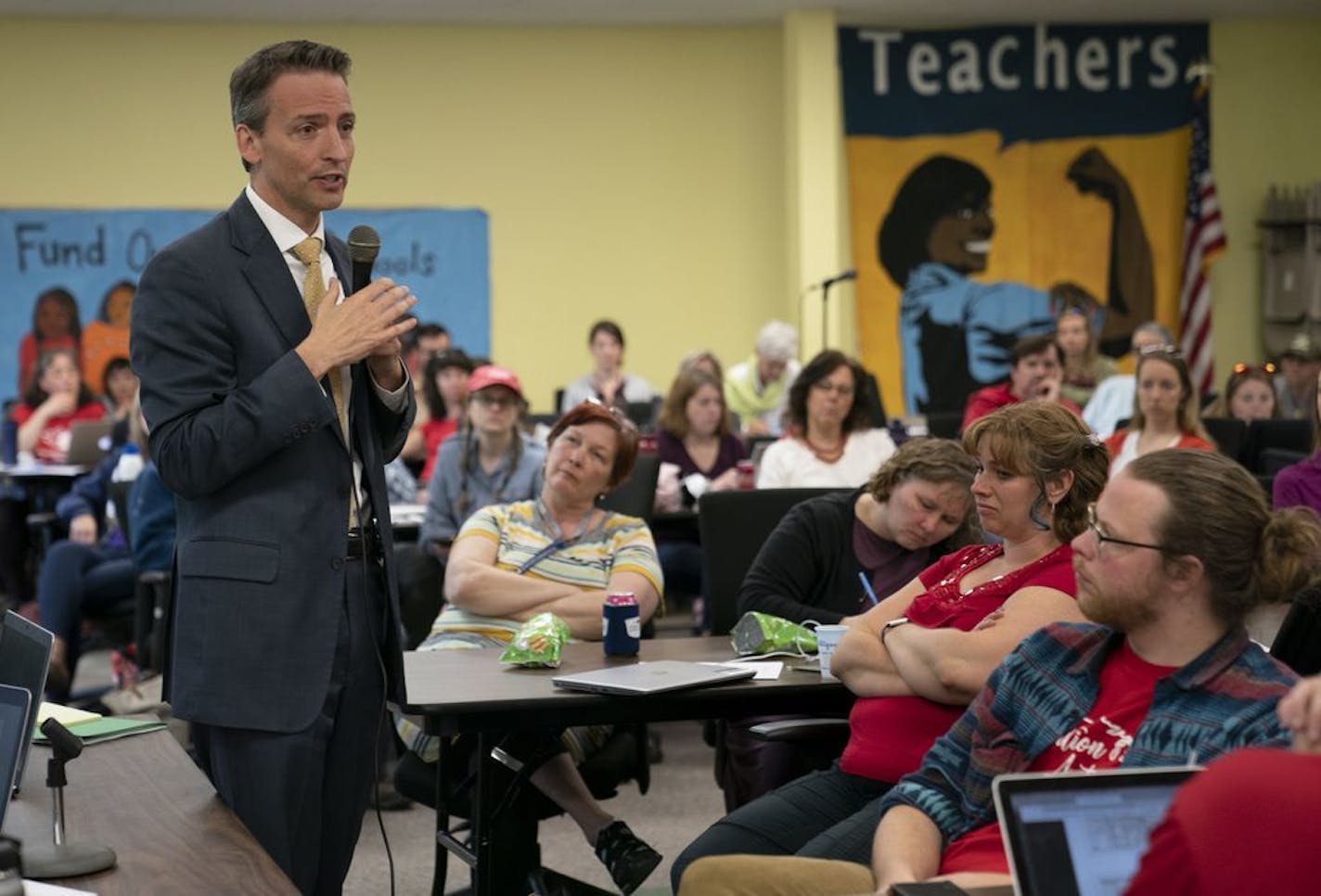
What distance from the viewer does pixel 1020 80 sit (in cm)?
1052

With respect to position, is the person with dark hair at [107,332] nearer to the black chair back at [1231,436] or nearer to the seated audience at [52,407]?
the seated audience at [52,407]

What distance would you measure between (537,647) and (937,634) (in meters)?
0.80

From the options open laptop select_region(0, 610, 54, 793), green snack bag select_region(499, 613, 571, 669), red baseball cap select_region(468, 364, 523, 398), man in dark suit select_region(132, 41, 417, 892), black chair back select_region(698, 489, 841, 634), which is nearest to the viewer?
open laptop select_region(0, 610, 54, 793)

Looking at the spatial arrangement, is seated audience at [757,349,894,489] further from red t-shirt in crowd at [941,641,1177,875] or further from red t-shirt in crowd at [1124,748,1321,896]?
red t-shirt in crowd at [1124,748,1321,896]

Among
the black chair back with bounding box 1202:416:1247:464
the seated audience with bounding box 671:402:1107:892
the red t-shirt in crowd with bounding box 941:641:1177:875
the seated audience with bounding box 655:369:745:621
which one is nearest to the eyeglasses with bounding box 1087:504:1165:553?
the red t-shirt in crowd with bounding box 941:641:1177:875

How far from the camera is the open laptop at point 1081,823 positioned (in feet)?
4.38

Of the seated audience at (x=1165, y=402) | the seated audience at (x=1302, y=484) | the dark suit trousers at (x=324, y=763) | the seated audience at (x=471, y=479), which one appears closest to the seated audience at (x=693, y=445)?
the seated audience at (x=471, y=479)

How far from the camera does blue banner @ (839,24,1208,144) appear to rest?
10352 millimetres

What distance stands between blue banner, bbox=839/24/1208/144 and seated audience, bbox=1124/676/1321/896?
380 inches

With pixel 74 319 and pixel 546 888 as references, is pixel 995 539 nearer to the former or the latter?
pixel 546 888

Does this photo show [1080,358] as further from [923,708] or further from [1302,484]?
[923,708]

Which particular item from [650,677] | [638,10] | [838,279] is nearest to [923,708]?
[650,677]

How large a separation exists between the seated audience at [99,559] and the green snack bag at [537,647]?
231 centimetres

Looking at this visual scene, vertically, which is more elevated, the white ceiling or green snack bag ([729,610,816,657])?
the white ceiling
